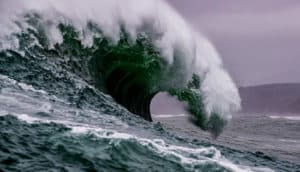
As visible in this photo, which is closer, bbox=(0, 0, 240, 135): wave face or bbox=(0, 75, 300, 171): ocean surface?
bbox=(0, 75, 300, 171): ocean surface

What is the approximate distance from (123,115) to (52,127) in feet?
12.1

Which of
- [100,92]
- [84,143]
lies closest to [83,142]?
[84,143]

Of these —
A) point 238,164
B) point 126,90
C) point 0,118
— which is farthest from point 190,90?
point 0,118

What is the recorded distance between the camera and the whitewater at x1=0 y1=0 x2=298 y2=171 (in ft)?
28.1

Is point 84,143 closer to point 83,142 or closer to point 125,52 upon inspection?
point 83,142

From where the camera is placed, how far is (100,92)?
46.7 ft

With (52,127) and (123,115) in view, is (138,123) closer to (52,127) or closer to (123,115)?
(123,115)

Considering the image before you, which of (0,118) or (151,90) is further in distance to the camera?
(151,90)

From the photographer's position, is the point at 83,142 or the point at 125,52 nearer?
the point at 83,142

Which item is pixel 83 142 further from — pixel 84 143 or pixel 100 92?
pixel 100 92

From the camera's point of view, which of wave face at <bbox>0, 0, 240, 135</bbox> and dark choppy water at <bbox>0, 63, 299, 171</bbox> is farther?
wave face at <bbox>0, 0, 240, 135</bbox>

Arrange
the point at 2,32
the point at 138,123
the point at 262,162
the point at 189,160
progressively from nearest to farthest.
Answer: the point at 189,160 → the point at 262,162 → the point at 138,123 → the point at 2,32

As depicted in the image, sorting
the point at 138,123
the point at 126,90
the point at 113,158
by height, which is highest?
the point at 126,90

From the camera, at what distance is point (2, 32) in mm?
13648
